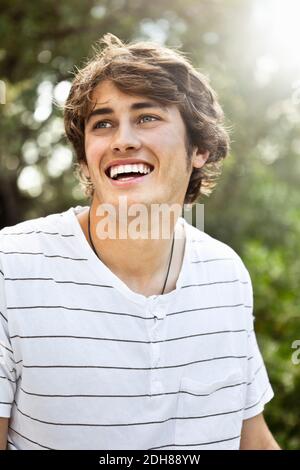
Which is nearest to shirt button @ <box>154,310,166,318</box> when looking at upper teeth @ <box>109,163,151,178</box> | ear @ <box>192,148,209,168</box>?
upper teeth @ <box>109,163,151,178</box>

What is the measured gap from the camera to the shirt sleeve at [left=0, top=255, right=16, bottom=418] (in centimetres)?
177

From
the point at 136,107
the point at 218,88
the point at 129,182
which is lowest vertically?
the point at 129,182

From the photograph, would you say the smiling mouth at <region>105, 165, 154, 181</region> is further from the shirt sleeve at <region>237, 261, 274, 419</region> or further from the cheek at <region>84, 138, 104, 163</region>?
the shirt sleeve at <region>237, 261, 274, 419</region>

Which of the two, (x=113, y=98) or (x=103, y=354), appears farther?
(x=113, y=98)

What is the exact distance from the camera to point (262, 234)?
4.99m

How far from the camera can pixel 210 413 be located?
6.48 ft

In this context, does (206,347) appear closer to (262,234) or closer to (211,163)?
(211,163)

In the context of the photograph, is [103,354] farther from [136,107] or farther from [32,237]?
[136,107]

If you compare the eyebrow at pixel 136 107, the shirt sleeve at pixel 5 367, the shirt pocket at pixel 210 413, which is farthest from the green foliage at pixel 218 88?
the shirt sleeve at pixel 5 367

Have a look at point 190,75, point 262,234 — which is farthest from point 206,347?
point 262,234

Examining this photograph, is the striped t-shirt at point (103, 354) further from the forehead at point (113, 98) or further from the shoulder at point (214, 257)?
the forehead at point (113, 98)

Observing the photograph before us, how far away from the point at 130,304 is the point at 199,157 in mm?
676

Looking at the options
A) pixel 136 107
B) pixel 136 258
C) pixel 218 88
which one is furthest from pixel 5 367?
pixel 218 88

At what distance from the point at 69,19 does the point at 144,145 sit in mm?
1999
